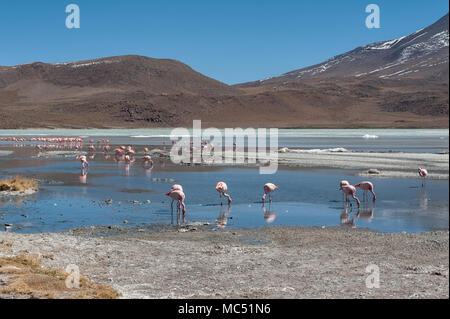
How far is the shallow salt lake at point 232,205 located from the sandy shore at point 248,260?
99cm

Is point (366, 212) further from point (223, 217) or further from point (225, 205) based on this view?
point (225, 205)

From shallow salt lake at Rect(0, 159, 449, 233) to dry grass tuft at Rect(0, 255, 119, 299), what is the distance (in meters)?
4.02

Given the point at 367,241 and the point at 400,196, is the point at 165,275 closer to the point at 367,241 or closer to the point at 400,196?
the point at 367,241

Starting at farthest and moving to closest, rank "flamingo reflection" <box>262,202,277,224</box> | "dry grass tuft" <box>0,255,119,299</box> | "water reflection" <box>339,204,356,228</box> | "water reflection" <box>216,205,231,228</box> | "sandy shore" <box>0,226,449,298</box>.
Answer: "flamingo reflection" <box>262,202,277,224</box> → "water reflection" <box>216,205,231,228</box> → "water reflection" <box>339,204,356,228</box> → "sandy shore" <box>0,226,449,298</box> → "dry grass tuft" <box>0,255,119,299</box>

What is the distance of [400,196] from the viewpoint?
18000 mm

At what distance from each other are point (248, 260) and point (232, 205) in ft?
22.6

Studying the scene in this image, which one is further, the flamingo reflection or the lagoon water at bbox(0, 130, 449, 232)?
A: the flamingo reflection

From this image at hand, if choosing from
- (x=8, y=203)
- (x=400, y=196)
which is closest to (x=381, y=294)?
(x=400, y=196)

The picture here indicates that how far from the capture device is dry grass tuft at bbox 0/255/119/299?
7535 mm

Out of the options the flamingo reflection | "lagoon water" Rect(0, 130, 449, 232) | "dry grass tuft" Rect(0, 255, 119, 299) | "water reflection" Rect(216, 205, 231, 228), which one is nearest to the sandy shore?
"dry grass tuft" Rect(0, 255, 119, 299)

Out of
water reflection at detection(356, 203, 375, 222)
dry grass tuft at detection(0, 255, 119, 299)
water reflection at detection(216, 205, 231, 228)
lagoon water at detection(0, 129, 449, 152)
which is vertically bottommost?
dry grass tuft at detection(0, 255, 119, 299)

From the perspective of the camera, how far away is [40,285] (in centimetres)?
810

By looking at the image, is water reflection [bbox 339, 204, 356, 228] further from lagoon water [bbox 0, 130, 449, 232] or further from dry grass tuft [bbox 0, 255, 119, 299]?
dry grass tuft [bbox 0, 255, 119, 299]

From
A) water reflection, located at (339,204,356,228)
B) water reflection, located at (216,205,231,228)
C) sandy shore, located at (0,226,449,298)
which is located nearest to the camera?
sandy shore, located at (0,226,449,298)
